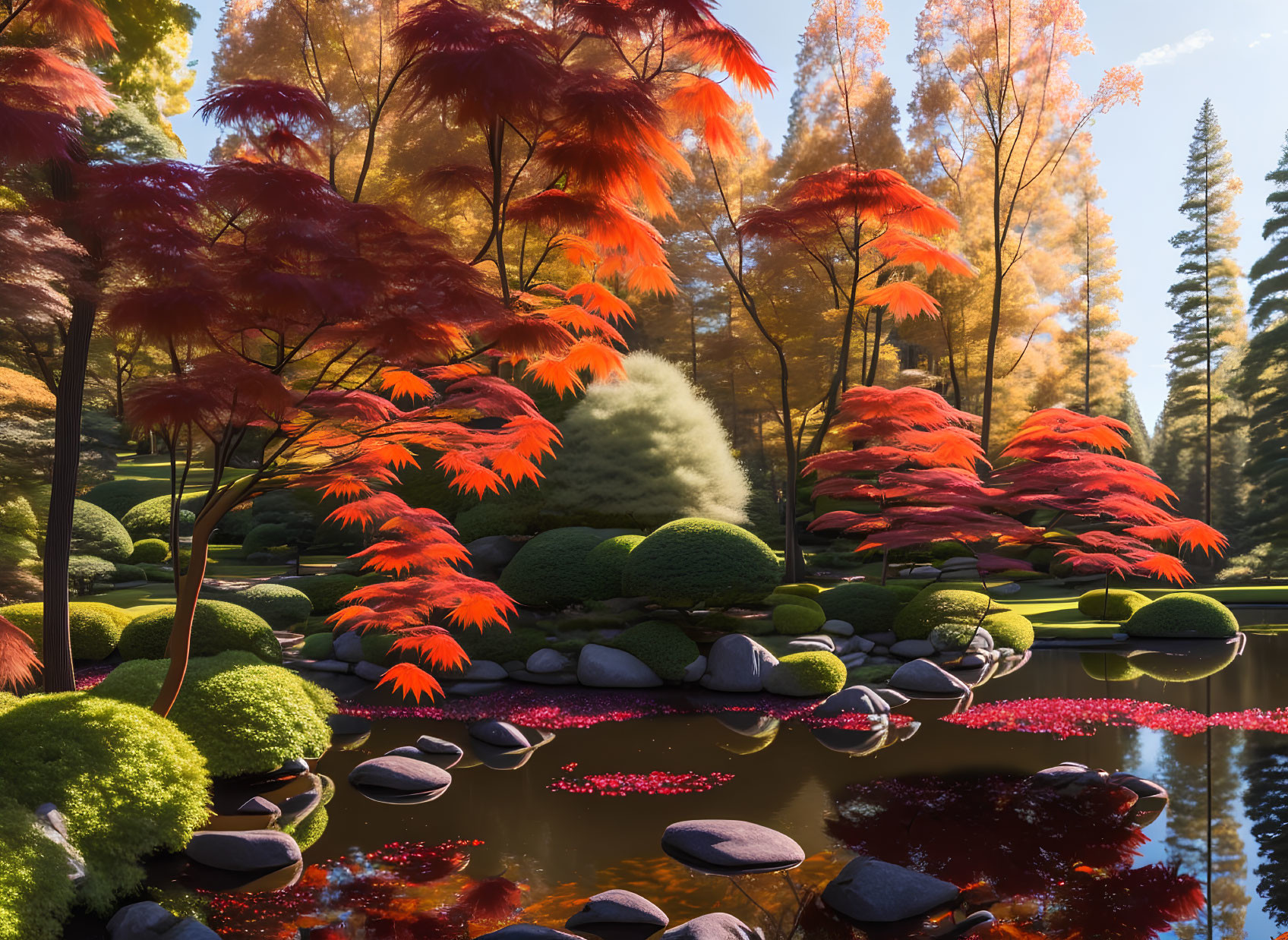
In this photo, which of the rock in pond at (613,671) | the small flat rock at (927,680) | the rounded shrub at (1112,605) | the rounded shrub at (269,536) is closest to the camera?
the small flat rock at (927,680)

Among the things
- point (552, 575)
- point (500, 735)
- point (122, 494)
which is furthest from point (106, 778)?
point (122, 494)

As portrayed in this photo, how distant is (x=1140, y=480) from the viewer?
446 inches

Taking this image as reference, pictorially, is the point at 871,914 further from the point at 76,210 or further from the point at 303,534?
the point at 303,534

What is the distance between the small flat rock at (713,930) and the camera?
4988 millimetres

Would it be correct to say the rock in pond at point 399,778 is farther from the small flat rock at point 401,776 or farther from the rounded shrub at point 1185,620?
the rounded shrub at point 1185,620

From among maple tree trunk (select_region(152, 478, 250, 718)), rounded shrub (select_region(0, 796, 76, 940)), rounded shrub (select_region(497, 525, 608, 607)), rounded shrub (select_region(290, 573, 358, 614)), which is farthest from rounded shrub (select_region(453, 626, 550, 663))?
rounded shrub (select_region(0, 796, 76, 940))

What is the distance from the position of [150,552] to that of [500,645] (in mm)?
12697

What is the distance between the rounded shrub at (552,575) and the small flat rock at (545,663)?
1.40 meters

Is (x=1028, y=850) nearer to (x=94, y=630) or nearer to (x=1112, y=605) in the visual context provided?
(x=1112, y=605)

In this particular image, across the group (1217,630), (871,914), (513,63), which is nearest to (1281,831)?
(871,914)

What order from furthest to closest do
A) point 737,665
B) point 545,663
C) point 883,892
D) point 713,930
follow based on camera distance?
point 545,663
point 737,665
point 883,892
point 713,930

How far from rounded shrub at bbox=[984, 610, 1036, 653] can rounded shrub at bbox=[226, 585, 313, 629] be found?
37.6ft

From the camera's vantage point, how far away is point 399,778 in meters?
8.28

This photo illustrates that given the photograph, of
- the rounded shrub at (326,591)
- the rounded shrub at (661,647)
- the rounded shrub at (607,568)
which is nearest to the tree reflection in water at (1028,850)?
the rounded shrub at (661,647)
